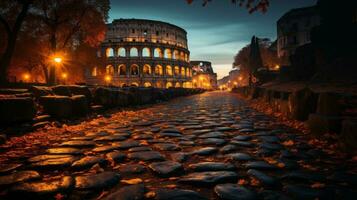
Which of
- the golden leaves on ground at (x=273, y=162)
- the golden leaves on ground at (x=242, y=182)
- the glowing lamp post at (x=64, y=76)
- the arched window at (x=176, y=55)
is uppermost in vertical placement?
the arched window at (x=176, y=55)

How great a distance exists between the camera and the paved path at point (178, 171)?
6.77ft

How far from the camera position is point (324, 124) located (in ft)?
13.2

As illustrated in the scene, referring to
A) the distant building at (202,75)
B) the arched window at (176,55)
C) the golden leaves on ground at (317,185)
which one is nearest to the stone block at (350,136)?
the golden leaves on ground at (317,185)

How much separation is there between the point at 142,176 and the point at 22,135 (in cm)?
352

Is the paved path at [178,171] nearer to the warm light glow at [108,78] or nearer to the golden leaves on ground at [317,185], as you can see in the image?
the golden leaves on ground at [317,185]

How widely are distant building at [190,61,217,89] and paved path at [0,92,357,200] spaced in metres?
104

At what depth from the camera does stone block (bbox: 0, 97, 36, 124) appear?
4.58m

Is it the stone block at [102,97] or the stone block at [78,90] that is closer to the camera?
the stone block at [78,90]

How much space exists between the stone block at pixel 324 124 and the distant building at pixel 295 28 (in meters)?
58.2

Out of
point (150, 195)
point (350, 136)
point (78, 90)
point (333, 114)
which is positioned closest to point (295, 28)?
point (78, 90)

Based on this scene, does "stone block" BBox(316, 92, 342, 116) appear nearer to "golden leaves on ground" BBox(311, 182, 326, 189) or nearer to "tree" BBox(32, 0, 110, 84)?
"golden leaves on ground" BBox(311, 182, 326, 189)

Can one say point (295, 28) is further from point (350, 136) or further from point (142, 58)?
point (350, 136)

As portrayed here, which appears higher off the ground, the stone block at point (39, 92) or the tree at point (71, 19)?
the tree at point (71, 19)

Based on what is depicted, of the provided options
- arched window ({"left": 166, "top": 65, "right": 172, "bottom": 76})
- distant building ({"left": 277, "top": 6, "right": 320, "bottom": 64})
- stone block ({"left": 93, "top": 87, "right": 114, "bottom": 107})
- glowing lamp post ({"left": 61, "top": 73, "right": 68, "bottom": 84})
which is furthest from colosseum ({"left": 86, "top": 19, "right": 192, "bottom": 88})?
stone block ({"left": 93, "top": 87, "right": 114, "bottom": 107})
